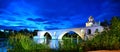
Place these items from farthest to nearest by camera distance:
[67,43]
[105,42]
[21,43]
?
[105,42] → [67,43] → [21,43]

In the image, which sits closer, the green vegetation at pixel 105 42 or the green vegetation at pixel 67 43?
the green vegetation at pixel 67 43

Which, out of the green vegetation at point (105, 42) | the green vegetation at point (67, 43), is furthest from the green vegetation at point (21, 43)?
the green vegetation at point (105, 42)

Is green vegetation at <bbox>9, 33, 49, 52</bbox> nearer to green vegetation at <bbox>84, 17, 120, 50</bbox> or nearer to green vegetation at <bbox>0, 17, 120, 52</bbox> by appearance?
green vegetation at <bbox>0, 17, 120, 52</bbox>

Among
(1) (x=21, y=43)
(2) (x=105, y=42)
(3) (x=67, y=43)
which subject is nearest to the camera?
(1) (x=21, y=43)

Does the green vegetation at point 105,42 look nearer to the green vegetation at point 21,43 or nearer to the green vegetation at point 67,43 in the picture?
the green vegetation at point 67,43

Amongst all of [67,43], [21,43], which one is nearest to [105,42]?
[67,43]

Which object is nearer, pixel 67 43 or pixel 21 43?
pixel 21 43

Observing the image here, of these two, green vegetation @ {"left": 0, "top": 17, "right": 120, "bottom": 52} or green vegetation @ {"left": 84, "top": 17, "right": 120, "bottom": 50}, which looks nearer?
green vegetation @ {"left": 0, "top": 17, "right": 120, "bottom": 52}

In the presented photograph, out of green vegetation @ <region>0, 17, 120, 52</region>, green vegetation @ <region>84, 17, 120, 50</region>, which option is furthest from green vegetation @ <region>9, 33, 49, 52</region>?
green vegetation @ <region>84, 17, 120, 50</region>

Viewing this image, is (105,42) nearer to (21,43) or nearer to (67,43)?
(67,43)

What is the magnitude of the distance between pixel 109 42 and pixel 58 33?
44030 millimetres

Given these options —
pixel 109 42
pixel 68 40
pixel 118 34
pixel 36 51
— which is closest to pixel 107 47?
pixel 109 42

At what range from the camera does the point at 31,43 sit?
9.06 m

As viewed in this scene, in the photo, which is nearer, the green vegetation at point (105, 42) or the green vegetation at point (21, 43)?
the green vegetation at point (21, 43)
